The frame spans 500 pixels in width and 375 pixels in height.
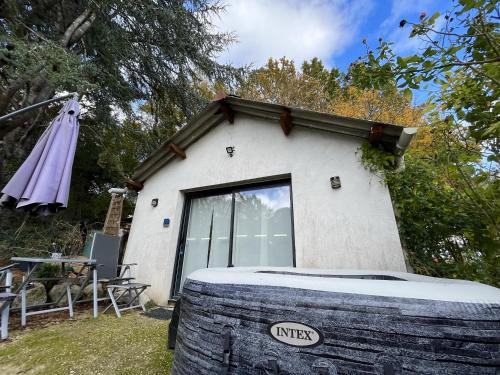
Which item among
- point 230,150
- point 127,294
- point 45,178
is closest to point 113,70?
point 230,150

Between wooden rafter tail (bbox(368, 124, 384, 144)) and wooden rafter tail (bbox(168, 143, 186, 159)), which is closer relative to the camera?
wooden rafter tail (bbox(368, 124, 384, 144))

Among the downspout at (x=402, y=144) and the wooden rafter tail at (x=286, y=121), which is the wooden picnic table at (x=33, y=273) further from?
the downspout at (x=402, y=144)

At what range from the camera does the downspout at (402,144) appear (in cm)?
282

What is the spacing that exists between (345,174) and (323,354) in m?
3.03

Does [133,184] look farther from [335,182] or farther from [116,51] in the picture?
[335,182]

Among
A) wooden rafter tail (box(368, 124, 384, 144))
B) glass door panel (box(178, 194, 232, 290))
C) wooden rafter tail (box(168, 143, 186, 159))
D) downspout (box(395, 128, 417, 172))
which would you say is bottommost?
glass door panel (box(178, 194, 232, 290))

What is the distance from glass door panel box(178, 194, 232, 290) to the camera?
4523 mm

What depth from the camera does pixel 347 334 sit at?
918 millimetres

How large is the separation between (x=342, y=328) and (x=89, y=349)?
292 cm

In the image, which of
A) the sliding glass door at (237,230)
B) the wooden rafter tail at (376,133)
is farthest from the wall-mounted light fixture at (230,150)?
the wooden rafter tail at (376,133)

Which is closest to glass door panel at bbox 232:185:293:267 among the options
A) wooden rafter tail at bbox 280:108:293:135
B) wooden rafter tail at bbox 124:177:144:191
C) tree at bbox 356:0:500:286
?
wooden rafter tail at bbox 280:108:293:135

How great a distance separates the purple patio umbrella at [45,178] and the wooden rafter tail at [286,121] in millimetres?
3240

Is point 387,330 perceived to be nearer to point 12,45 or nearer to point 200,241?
point 200,241

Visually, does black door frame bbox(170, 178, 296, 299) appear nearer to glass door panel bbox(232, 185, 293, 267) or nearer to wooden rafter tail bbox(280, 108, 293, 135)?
glass door panel bbox(232, 185, 293, 267)
